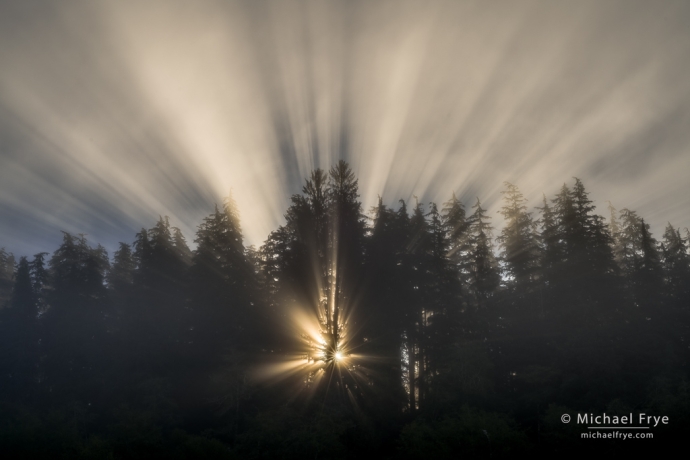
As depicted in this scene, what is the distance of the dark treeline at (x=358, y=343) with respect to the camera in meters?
20.6

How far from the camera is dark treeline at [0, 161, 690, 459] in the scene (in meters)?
20.6

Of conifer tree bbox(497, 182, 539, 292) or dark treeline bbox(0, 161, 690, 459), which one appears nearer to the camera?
dark treeline bbox(0, 161, 690, 459)

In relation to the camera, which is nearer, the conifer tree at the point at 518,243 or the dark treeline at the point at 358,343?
the dark treeline at the point at 358,343

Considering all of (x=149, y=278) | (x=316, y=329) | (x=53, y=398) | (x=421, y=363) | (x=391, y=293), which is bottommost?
(x=53, y=398)

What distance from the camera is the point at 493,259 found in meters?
38.9

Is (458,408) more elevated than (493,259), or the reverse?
(493,259)

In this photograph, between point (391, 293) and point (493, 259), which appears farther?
point (493, 259)

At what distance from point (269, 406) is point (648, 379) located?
87.4ft

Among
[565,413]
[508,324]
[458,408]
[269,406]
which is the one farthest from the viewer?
[508,324]

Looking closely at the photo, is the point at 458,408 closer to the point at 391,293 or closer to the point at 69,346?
the point at 391,293

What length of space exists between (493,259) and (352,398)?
21790 millimetres

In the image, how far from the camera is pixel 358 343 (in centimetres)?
2795

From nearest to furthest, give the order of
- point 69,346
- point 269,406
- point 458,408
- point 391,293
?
point 458,408, point 269,406, point 391,293, point 69,346

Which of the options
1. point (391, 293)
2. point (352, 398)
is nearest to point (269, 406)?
point (352, 398)
